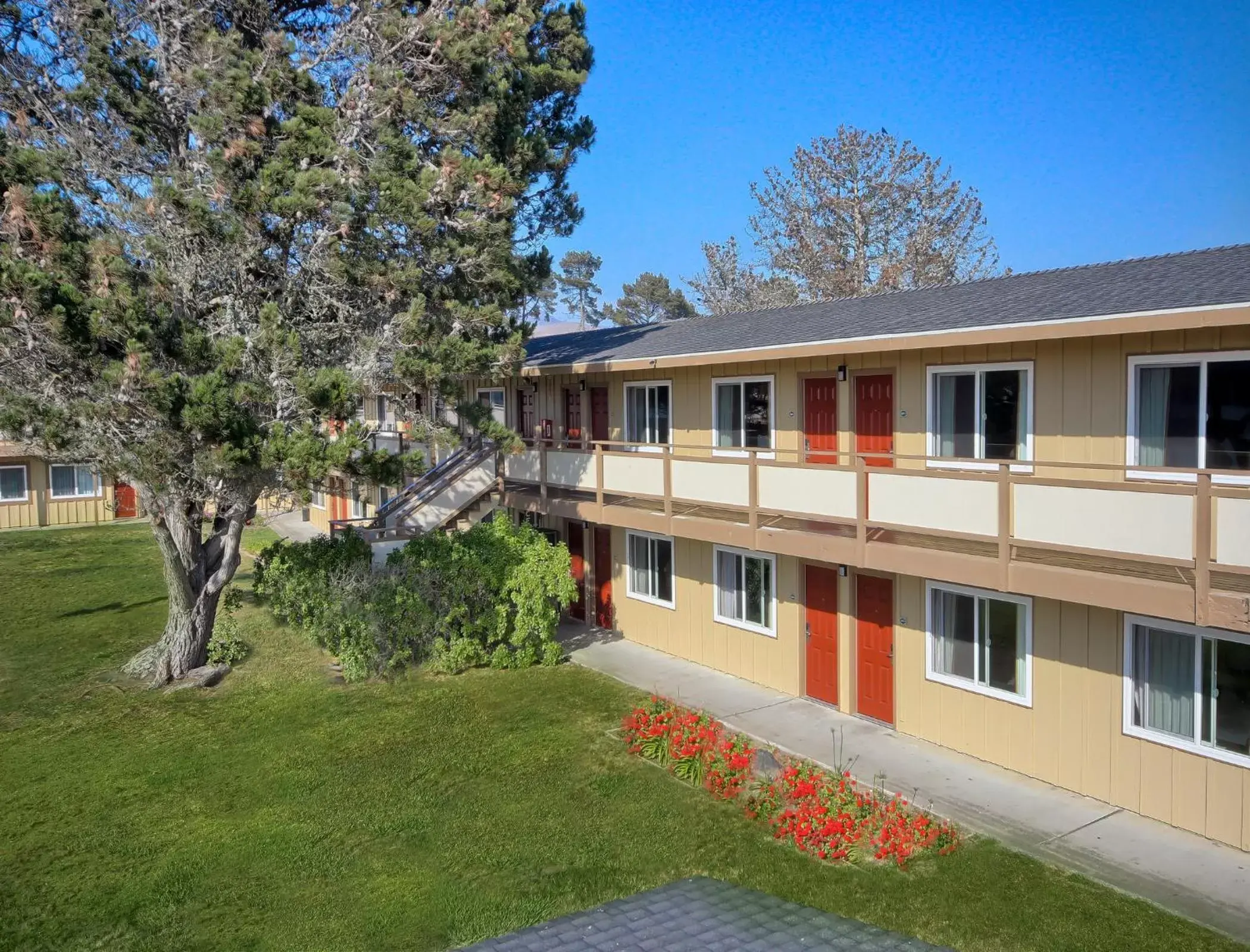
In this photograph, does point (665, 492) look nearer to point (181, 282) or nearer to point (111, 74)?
point (181, 282)

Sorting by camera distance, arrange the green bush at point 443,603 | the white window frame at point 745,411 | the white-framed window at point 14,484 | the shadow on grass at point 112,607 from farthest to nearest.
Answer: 1. the white-framed window at point 14,484
2. the shadow on grass at point 112,607
3. the green bush at point 443,603
4. the white window frame at point 745,411

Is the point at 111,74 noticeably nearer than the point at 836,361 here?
No

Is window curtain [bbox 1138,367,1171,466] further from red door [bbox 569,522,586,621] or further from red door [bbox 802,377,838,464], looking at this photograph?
red door [bbox 569,522,586,621]

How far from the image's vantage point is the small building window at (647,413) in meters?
18.7

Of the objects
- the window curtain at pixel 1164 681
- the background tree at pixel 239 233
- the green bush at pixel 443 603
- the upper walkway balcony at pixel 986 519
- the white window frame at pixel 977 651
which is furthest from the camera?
the green bush at pixel 443 603

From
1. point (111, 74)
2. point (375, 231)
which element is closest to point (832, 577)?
point (375, 231)

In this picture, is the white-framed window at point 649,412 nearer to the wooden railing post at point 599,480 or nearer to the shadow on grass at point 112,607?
the wooden railing post at point 599,480

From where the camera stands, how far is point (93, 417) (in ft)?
45.5

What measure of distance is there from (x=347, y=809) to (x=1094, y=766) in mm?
9278

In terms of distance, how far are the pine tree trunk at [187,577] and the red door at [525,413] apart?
296 inches

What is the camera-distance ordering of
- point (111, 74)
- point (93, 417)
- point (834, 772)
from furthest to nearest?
point (111, 74)
point (93, 417)
point (834, 772)

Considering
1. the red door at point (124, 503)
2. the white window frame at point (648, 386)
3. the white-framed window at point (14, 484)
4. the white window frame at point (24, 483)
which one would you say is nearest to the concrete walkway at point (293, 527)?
the red door at point (124, 503)

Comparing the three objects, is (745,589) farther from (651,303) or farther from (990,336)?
(651,303)

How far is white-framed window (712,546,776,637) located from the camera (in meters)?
16.3
